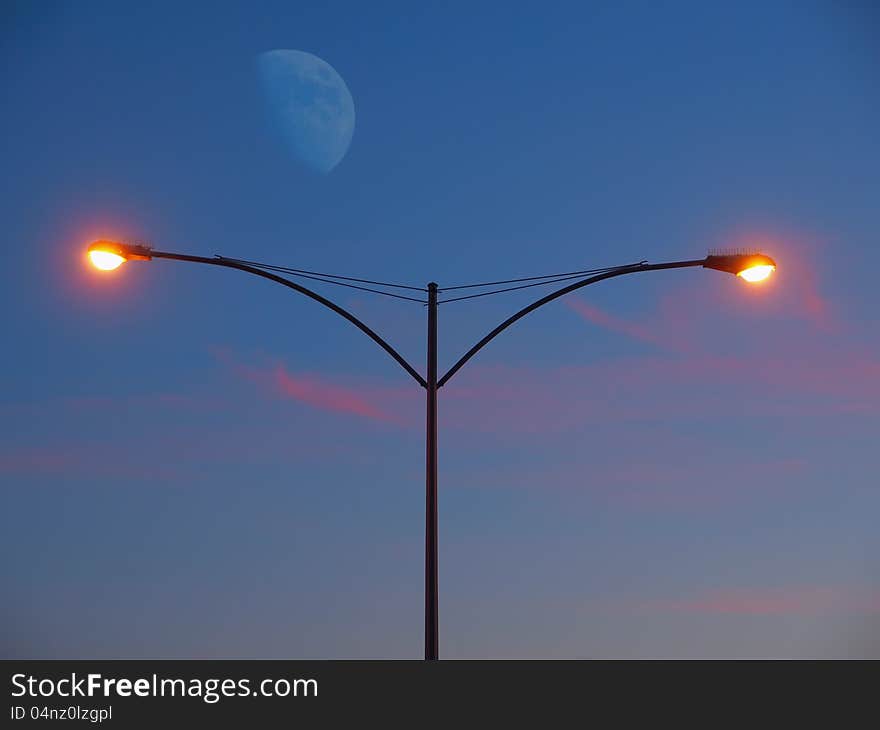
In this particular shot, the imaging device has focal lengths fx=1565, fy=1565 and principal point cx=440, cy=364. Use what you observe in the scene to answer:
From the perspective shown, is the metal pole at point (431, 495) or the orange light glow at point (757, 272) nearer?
the metal pole at point (431, 495)

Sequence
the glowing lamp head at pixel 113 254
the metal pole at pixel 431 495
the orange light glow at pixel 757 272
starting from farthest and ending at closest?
1. the orange light glow at pixel 757 272
2. the glowing lamp head at pixel 113 254
3. the metal pole at pixel 431 495

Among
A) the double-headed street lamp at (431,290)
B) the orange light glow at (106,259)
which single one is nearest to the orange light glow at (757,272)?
the double-headed street lamp at (431,290)

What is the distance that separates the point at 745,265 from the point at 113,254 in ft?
27.9

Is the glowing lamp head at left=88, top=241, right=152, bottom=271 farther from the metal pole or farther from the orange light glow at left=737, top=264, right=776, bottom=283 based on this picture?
the orange light glow at left=737, top=264, right=776, bottom=283

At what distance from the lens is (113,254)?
20.8m

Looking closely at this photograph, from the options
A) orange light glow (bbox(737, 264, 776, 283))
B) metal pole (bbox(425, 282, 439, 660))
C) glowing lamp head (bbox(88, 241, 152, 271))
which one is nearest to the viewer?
metal pole (bbox(425, 282, 439, 660))

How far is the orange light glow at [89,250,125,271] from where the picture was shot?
68.1 ft

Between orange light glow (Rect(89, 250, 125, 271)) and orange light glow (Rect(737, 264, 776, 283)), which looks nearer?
orange light glow (Rect(89, 250, 125, 271))

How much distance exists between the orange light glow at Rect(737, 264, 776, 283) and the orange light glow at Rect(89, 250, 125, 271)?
330 inches

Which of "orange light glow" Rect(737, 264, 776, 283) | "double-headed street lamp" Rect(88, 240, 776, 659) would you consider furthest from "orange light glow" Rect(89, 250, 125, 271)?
"orange light glow" Rect(737, 264, 776, 283)

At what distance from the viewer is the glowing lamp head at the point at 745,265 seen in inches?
832

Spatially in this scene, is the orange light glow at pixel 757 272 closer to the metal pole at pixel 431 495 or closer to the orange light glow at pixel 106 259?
the metal pole at pixel 431 495
